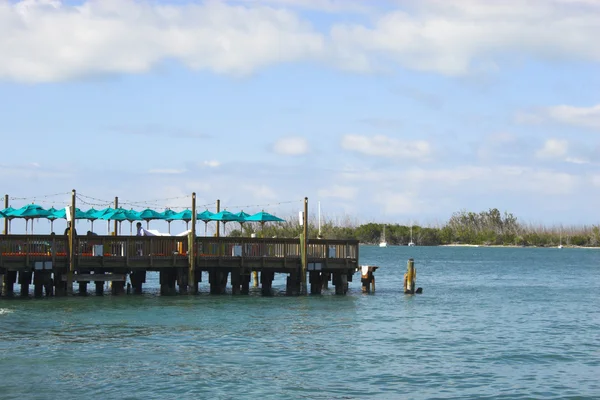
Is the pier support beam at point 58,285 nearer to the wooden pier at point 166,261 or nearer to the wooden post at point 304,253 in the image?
the wooden pier at point 166,261

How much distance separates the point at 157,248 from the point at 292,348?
15.9 metres

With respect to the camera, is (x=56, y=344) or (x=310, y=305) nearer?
(x=56, y=344)

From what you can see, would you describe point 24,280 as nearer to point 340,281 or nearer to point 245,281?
point 245,281

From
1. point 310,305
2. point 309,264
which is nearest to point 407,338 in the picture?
point 310,305

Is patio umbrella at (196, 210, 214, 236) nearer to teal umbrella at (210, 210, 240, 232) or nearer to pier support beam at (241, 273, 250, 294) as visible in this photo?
teal umbrella at (210, 210, 240, 232)

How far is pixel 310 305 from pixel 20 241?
13.8 meters

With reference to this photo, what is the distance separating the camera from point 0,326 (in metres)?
33.0

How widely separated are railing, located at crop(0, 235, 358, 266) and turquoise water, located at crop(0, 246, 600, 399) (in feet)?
7.32

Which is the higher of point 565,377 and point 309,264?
point 309,264

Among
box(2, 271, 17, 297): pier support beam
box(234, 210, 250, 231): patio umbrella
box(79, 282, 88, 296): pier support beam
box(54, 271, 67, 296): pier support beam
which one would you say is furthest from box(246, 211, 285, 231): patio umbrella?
box(2, 271, 17, 297): pier support beam

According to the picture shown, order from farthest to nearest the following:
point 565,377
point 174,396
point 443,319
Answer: point 443,319 → point 565,377 → point 174,396

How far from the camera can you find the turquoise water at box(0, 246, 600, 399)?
23359mm

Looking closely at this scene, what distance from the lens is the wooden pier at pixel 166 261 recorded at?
41.9m

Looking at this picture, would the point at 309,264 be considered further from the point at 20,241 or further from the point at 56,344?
the point at 56,344
